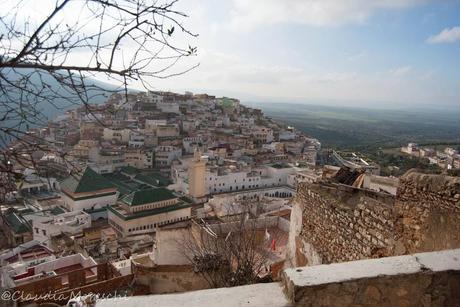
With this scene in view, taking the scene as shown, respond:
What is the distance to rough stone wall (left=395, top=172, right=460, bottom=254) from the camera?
11.9ft

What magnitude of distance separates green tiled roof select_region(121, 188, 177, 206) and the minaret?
26.5ft

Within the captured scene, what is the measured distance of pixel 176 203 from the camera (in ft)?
95.6

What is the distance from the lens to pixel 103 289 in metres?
7.99

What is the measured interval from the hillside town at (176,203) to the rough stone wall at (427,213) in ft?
0.05

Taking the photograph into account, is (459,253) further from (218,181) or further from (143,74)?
(218,181)

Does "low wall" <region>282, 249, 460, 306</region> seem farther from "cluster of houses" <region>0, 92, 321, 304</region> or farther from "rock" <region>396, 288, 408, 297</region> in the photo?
"cluster of houses" <region>0, 92, 321, 304</region>

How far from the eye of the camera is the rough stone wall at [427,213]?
3635 mm

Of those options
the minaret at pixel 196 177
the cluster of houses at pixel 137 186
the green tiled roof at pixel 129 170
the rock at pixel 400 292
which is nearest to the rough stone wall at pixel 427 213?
the rock at pixel 400 292

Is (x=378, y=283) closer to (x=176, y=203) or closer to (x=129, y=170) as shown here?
(x=176, y=203)

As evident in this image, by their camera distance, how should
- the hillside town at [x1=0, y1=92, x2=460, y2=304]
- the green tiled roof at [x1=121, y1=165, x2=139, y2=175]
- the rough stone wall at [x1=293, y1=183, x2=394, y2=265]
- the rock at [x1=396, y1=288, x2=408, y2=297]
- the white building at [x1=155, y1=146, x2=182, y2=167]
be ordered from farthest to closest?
the white building at [x1=155, y1=146, x2=182, y2=167]
the green tiled roof at [x1=121, y1=165, x2=139, y2=175]
the rough stone wall at [x1=293, y1=183, x2=394, y2=265]
the hillside town at [x1=0, y1=92, x2=460, y2=304]
the rock at [x1=396, y1=288, x2=408, y2=297]

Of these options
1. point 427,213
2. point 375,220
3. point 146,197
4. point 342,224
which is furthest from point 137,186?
point 427,213

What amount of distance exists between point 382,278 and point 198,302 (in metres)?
1.20

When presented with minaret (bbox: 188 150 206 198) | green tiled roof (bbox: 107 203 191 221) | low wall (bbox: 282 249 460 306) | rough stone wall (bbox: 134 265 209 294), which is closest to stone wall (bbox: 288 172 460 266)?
low wall (bbox: 282 249 460 306)

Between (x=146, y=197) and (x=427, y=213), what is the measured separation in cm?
2539
